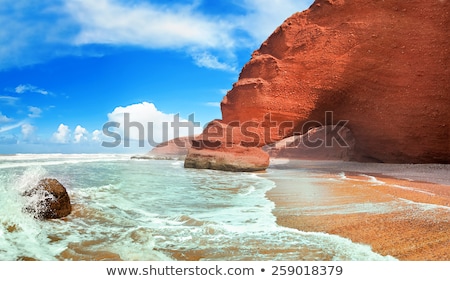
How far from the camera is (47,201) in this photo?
163 inches

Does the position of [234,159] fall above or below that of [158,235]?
above

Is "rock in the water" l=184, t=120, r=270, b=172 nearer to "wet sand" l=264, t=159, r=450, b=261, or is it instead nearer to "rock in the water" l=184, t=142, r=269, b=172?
"rock in the water" l=184, t=142, r=269, b=172

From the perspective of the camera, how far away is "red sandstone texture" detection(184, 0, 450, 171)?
43.1 feet

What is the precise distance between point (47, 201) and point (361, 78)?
1387cm

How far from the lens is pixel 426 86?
13273 mm

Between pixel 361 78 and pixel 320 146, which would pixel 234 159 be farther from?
pixel 320 146

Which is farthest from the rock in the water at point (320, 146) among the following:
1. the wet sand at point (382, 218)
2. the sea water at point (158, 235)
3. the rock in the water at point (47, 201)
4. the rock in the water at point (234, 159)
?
the rock in the water at point (47, 201)

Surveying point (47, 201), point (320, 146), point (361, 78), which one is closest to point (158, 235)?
point (47, 201)

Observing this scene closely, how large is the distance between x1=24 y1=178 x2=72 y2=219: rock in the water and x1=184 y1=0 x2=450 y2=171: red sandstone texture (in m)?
11.7

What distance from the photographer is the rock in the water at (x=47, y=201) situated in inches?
160

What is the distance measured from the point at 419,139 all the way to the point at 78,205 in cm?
1502

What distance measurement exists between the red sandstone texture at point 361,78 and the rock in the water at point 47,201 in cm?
1173

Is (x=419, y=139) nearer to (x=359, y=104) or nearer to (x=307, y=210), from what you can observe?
(x=359, y=104)

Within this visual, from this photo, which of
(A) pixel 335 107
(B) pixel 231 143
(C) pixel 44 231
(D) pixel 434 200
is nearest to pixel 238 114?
(B) pixel 231 143
